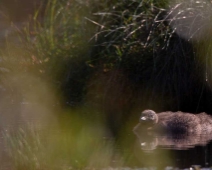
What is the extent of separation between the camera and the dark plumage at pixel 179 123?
1023cm

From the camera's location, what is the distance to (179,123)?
10.3 m

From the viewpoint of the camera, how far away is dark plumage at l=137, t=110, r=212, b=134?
10227mm

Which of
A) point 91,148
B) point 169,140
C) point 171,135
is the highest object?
point 91,148

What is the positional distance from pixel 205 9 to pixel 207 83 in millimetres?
1238

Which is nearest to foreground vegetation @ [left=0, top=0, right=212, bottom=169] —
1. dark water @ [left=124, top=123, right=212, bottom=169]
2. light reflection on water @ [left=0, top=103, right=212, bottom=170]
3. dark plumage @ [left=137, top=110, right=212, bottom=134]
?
light reflection on water @ [left=0, top=103, right=212, bottom=170]

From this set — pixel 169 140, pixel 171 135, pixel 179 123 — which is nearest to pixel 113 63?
pixel 179 123

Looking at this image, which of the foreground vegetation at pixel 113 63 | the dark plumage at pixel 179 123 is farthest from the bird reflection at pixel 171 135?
the foreground vegetation at pixel 113 63

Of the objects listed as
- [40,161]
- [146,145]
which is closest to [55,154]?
[40,161]

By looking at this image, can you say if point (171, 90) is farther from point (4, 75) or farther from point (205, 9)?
point (4, 75)

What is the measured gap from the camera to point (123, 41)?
11.8 metres

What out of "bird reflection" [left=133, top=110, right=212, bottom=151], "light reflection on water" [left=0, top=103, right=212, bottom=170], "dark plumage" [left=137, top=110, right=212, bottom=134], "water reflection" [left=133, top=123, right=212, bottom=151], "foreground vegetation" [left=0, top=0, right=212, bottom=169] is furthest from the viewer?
"foreground vegetation" [left=0, top=0, right=212, bottom=169]

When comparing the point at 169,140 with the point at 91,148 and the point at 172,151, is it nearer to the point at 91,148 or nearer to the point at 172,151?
the point at 172,151

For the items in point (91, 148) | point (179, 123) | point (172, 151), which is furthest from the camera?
point (179, 123)

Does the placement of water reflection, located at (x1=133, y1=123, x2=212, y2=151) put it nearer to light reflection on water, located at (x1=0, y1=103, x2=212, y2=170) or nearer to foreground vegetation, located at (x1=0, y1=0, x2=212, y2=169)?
light reflection on water, located at (x1=0, y1=103, x2=212, y2=170)
